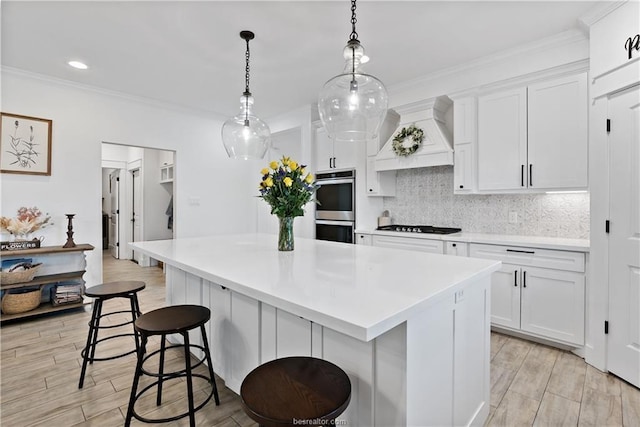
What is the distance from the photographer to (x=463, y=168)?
328cm

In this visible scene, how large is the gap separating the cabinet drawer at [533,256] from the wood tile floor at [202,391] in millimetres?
715

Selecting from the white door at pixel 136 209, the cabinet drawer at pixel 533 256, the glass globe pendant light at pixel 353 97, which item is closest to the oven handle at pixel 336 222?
the cabinet drawer at pixel 533 256

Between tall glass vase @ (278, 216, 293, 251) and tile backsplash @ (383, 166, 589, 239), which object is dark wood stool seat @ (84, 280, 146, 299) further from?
tile backsplash @ (383, 166, 589, 239)

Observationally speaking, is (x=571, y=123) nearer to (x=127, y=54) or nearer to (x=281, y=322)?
(x=281, y=322)

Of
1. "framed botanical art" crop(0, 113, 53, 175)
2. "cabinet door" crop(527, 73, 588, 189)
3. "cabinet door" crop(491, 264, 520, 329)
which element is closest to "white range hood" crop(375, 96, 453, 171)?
"cabinet door" crop(527, 73, 588, 189)

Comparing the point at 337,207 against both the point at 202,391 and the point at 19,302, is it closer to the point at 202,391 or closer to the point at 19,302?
the point at 202,391

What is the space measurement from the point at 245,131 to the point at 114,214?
21.0ft

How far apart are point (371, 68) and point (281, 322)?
2.81m

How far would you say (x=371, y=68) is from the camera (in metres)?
3.33

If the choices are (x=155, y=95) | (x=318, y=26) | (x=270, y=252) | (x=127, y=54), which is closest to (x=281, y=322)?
(x=270, y=252)

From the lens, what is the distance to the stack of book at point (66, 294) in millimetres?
3430

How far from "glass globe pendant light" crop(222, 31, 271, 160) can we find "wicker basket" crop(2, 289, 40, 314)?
266cm

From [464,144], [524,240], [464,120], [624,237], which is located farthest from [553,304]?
[464,120]

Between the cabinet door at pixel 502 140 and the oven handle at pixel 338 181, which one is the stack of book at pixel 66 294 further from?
the cabinet door at pixel 502 140
